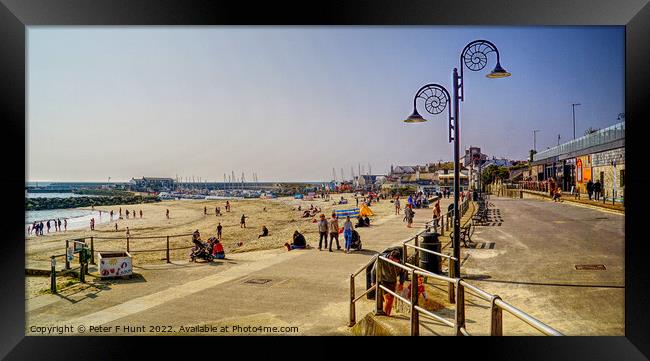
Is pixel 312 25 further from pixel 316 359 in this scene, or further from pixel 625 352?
pixel 625 352

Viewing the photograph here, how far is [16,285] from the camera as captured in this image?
6539 mm

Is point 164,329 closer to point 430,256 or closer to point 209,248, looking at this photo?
point 430,256

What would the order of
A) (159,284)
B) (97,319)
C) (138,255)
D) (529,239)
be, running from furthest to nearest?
(138,255) → (529,239) → (159,284) → (97,319)

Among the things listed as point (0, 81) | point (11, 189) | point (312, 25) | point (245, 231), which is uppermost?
point (312, 25)

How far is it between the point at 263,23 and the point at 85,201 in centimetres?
5037

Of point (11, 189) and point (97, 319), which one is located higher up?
point (11, 189)

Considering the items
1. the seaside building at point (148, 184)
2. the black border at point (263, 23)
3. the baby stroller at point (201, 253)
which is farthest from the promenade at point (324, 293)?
the seaside building at point (148, 184)

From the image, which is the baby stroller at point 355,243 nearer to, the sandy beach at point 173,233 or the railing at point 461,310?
the sandy beach at point 173,233

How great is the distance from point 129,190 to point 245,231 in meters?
39.0

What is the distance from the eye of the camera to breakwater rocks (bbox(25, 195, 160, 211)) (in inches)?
1359

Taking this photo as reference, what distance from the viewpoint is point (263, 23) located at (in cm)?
664

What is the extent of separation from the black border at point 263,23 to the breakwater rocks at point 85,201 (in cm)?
3150

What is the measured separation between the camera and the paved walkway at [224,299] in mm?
6629

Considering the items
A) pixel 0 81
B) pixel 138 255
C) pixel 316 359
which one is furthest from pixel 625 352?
pixel 138 255
